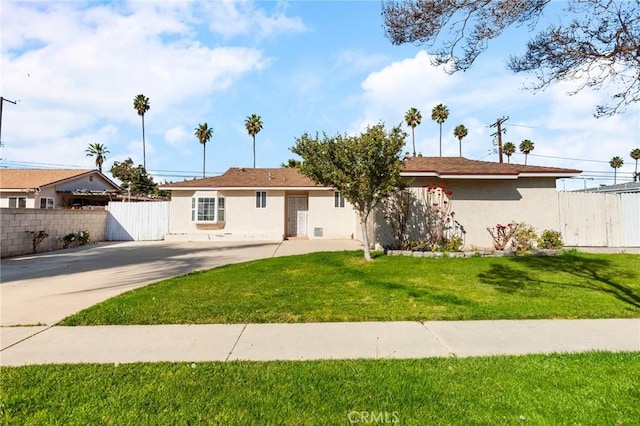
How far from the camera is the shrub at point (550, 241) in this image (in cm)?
1173

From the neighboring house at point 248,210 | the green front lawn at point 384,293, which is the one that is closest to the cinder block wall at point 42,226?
the neighboring house at point 248,210

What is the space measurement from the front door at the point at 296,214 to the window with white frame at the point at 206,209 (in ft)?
13.3

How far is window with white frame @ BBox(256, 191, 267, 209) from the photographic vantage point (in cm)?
1873

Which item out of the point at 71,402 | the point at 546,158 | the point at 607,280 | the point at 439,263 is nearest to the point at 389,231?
the point at 439,263

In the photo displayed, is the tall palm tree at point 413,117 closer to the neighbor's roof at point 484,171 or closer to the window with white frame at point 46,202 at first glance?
the neighbor's roof at point 484,171

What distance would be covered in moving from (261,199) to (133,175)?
29929mm

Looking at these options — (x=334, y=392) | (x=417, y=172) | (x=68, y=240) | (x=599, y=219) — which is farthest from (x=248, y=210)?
(x=334, y=392)

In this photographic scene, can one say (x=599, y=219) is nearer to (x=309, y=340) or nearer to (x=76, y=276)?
(x=309, y=340)

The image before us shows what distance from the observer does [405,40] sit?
4957 millimetres

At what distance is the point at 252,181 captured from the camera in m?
19.1

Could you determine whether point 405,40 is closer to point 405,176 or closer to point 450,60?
point 450,60

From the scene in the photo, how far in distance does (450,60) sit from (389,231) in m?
8.17

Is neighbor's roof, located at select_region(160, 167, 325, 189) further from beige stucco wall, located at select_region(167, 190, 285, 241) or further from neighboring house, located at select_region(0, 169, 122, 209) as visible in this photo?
neighboring house, located at select_region(0, 169, 122, 209)

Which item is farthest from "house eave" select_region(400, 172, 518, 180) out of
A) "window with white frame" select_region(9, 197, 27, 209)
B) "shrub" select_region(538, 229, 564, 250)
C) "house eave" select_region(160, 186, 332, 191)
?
"window with white frame" select_region(9, 197, 27, 209)
